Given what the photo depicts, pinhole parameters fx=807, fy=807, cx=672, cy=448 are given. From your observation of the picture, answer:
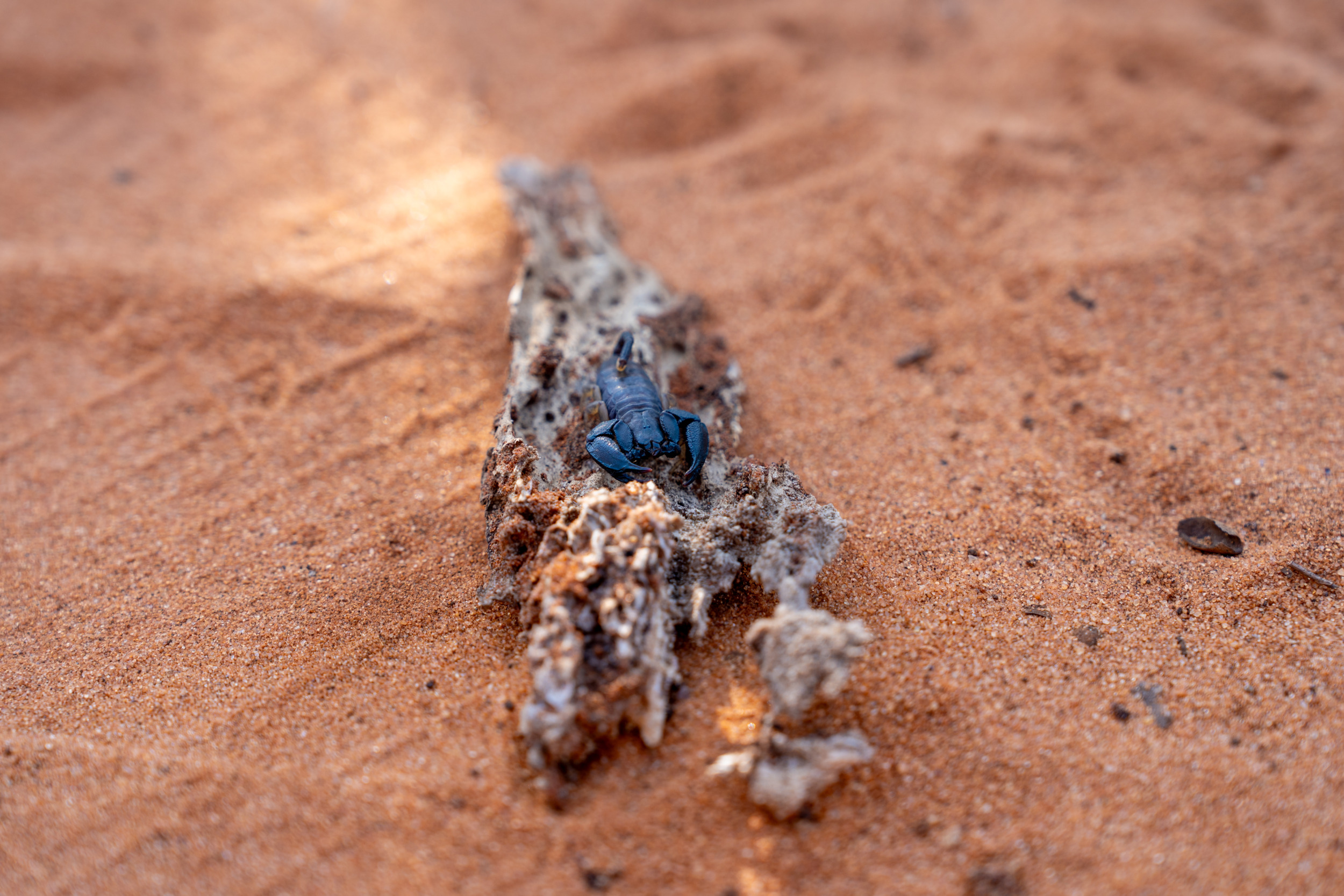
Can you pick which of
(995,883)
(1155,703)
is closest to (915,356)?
(1155,703)

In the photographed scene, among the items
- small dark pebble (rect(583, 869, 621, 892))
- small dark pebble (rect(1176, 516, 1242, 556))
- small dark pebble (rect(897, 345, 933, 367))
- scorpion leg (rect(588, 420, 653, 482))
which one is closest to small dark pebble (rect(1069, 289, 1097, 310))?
small dark pebble (rect(897, 345, 933, 367))

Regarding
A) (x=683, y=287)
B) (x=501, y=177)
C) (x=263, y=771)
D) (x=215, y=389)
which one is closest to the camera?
(x=263, y=771)

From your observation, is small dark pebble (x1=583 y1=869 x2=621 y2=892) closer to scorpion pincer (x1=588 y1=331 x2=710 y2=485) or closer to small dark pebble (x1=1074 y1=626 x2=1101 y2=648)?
scorpion pincer (x1=588 y1=331 x2=710 y2=485)

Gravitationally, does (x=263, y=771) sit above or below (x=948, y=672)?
below

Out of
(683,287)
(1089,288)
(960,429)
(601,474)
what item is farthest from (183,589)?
(1089,288)

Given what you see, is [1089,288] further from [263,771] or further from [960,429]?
[263,771]

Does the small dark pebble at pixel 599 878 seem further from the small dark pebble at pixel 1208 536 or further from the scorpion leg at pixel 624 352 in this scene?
the small dark pebble at pixel 1208 536

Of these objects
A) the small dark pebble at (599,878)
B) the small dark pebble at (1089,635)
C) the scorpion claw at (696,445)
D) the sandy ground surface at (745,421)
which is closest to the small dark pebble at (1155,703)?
the sandy ground surface at (745,421)
